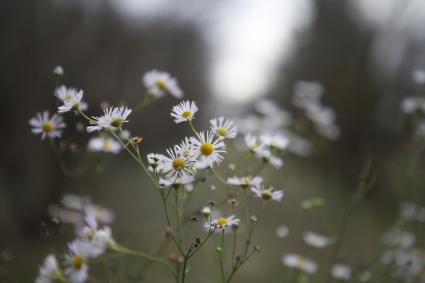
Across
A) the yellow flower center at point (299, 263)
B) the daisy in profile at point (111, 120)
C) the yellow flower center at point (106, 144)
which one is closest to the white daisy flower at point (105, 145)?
the yellow flower center at point (106, 144)

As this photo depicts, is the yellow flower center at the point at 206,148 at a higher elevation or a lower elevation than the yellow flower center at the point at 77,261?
higher

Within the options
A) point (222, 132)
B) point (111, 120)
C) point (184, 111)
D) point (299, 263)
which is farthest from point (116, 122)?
point (299, 263)

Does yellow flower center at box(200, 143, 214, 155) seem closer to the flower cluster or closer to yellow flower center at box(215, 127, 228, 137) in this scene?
yellow flower center at box(215, 127, 228, 137)

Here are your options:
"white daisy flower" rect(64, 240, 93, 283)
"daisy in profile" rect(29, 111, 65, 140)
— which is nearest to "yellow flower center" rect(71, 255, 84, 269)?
"white daisy flower" rect(64, 240, 93, 283)

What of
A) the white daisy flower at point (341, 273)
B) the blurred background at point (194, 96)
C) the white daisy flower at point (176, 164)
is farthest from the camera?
the blurred background at point (194, 96)

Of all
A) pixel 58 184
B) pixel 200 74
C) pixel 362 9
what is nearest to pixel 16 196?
pixel 58 184

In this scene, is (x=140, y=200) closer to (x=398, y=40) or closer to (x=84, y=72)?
(x=84, y=72)

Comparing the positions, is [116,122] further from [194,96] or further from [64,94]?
[194,96]

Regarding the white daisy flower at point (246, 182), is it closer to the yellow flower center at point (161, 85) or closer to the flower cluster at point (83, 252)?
the flower cluster at point (83, 252)
